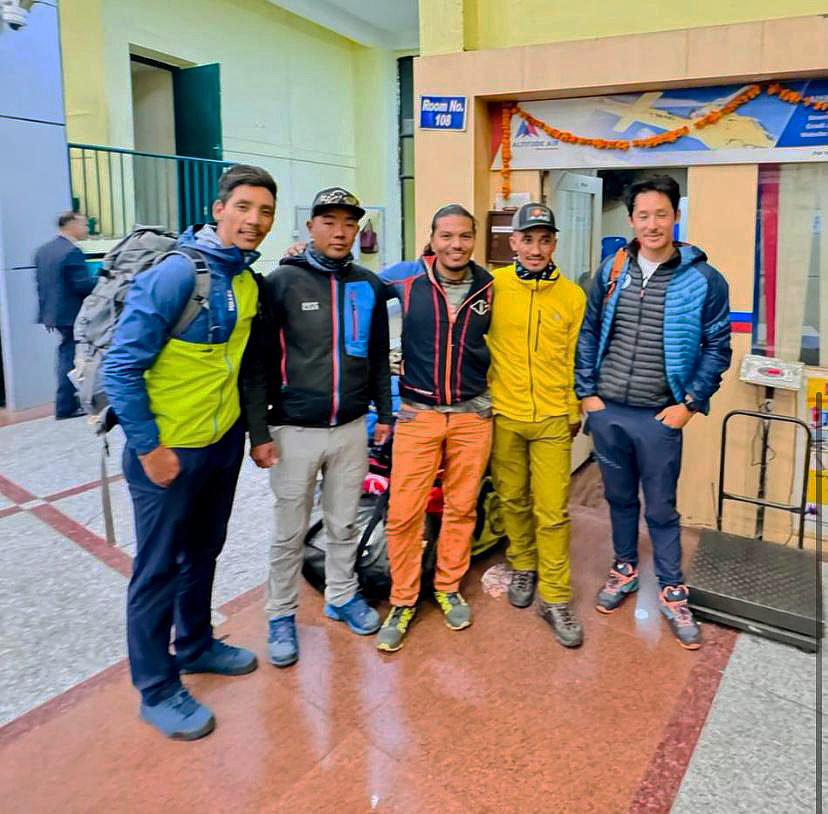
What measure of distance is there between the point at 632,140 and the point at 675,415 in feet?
5.84

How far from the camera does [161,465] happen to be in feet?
6.75

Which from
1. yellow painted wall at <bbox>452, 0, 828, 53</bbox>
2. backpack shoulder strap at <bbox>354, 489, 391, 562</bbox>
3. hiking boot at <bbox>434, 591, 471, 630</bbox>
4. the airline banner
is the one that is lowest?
hiking boot at <bbox>434, 591, 471, 630</bbox>

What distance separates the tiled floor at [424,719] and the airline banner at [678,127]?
2161mm

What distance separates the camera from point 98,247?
704cm

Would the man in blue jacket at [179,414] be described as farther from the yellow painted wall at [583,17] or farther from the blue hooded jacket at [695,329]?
the yellow painted wall at [583,17]

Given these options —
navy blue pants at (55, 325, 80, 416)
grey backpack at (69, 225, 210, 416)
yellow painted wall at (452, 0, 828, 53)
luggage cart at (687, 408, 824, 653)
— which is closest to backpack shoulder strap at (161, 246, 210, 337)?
grey backpack at (69, 225, 210, 416)

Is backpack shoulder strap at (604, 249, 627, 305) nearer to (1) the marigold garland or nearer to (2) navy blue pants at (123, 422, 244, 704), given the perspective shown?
(1) the marigold garland

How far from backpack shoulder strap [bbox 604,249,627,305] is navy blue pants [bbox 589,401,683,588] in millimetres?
432

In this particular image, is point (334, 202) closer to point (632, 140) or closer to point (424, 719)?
point (424, 719)

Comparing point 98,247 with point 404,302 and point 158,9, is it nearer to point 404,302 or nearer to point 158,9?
point 158,9

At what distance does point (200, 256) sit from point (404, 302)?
0.85 meters

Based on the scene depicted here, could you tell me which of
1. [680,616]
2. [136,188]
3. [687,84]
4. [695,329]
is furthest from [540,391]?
[136,188]

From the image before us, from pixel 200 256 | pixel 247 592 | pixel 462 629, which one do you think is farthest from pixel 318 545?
pixel 200 256

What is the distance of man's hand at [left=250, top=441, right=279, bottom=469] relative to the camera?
2.49m
